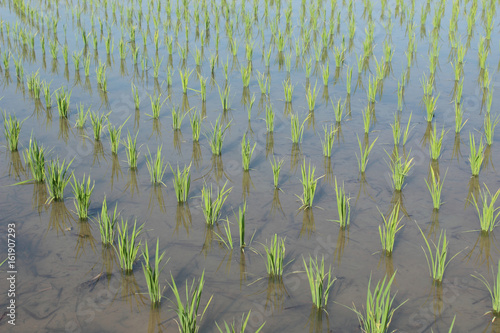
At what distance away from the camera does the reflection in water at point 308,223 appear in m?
2.97

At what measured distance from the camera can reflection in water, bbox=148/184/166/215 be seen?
322 centimetres

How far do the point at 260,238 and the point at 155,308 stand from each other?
78 cm

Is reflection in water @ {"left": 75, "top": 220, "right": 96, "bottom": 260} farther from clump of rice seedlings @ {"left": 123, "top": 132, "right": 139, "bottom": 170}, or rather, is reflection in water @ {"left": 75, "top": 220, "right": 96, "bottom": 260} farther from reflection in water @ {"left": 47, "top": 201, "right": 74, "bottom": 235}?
clump of rice seedlings @ {"left": 123, "top": 132, "right": 139, "bottom": 170}

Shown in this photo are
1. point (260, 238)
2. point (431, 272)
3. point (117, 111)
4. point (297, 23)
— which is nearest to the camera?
point (431, 272)

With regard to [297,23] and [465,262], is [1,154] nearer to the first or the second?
[465,262]

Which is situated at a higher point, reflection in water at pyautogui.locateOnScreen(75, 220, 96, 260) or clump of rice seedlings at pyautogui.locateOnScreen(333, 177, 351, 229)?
clump of rice seedlings at pyautogui.locateOnScreen(333, 177, 351, 229)

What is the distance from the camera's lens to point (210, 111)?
4.70 m

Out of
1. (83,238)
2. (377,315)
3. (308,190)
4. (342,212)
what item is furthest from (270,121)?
(377,315)

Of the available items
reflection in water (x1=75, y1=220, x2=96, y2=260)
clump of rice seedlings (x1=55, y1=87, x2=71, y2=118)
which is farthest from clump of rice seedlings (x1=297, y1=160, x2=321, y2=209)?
clump of rice seedlings (x1=55, y1=87, x2=71, y2=118)

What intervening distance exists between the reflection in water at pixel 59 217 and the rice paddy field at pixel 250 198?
0.4 inches

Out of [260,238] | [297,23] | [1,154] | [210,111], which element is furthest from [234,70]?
[260,238]

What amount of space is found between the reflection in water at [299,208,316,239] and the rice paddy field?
0.04 feet

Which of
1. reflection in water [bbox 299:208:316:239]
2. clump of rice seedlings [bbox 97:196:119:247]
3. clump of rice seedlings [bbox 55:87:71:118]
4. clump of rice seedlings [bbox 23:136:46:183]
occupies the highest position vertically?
clump of rice seedlings [bbox 55:87:71:118]

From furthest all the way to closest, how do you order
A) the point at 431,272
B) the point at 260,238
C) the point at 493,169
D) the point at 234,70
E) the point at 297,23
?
the point at 297,23 < the point at 234,70 < the point at 493,169 < the point at 260,238 < the point at 431,272
